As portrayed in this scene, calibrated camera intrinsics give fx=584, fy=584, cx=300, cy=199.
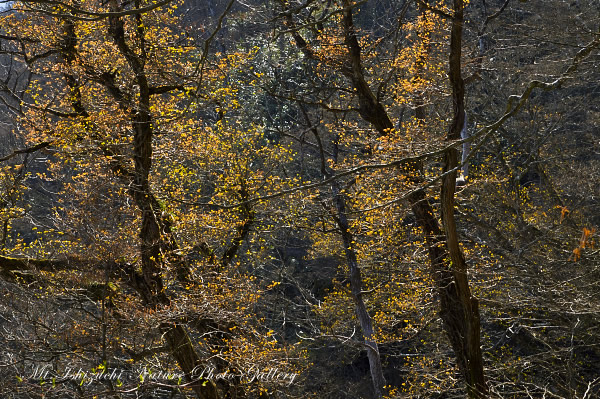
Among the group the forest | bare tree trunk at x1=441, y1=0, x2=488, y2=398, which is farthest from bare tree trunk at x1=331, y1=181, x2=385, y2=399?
bare tree trunk at x1=441, y1=0, x2=488, y2=398

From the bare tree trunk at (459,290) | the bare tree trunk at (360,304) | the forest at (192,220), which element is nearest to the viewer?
the bare tree trunk at (459,290)

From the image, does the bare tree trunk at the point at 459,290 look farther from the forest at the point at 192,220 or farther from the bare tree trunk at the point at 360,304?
the bare tree trunk at the point at 360,304

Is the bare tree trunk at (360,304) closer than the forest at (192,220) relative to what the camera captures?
No

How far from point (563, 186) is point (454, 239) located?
819 cm

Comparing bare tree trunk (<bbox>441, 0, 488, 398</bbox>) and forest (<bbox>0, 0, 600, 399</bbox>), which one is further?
forest (<bbox>0, 0, 600, 399</bbox>)

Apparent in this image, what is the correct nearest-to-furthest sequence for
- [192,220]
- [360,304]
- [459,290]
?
[459,290], [192,220], [360,304]

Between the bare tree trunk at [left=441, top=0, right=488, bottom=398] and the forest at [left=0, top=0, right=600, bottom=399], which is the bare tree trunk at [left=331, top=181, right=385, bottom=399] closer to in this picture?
the forest at [left=0, top=0, right=600, bottom=399]

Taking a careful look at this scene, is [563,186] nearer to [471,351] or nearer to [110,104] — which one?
[471,351]

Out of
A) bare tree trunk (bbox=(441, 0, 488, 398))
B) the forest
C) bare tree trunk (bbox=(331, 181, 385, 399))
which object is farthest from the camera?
bare tree trunk (bbox=(331, 181, 385, 399))

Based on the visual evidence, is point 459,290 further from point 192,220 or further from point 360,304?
point 360,304

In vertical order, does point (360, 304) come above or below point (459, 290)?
above

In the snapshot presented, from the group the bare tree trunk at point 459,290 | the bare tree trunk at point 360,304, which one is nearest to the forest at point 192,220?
the bare tree trunk at point 459,290

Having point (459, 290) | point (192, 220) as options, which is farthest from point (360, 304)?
point (459, 290)

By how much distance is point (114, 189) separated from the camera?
8.20 m
